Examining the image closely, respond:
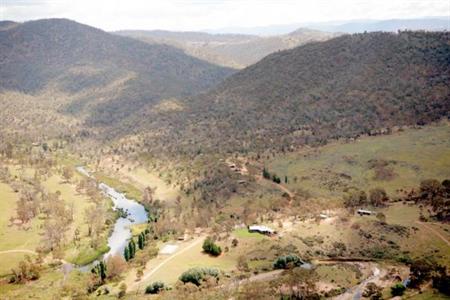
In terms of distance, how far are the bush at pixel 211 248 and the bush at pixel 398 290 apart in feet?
123

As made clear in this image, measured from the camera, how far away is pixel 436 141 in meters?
169

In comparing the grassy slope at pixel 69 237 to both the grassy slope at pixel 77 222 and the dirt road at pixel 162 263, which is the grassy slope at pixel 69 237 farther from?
the dirt road at pixel 162 263

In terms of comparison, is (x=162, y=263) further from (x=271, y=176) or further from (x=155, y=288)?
(x=271, y=176)

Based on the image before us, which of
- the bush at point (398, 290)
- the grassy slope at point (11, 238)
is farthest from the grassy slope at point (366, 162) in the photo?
the grassy slope at point (11, 238)

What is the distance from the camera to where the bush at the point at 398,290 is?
86.2m

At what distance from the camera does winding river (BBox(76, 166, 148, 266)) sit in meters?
129

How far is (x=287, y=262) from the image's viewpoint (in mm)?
100688

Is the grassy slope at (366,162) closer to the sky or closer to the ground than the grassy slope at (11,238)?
closer to the sky

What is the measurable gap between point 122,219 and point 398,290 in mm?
88989

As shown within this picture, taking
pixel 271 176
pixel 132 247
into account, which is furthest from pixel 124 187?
pixel 132 247

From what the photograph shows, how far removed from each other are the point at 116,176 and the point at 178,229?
78.2m

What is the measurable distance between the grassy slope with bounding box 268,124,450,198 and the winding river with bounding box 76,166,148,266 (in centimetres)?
4726

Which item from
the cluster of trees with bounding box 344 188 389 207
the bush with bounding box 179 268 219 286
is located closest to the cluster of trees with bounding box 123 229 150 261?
the bush with bounding box 179 268 219 286

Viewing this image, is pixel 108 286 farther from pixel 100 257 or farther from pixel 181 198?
Result: pixel 181 198
